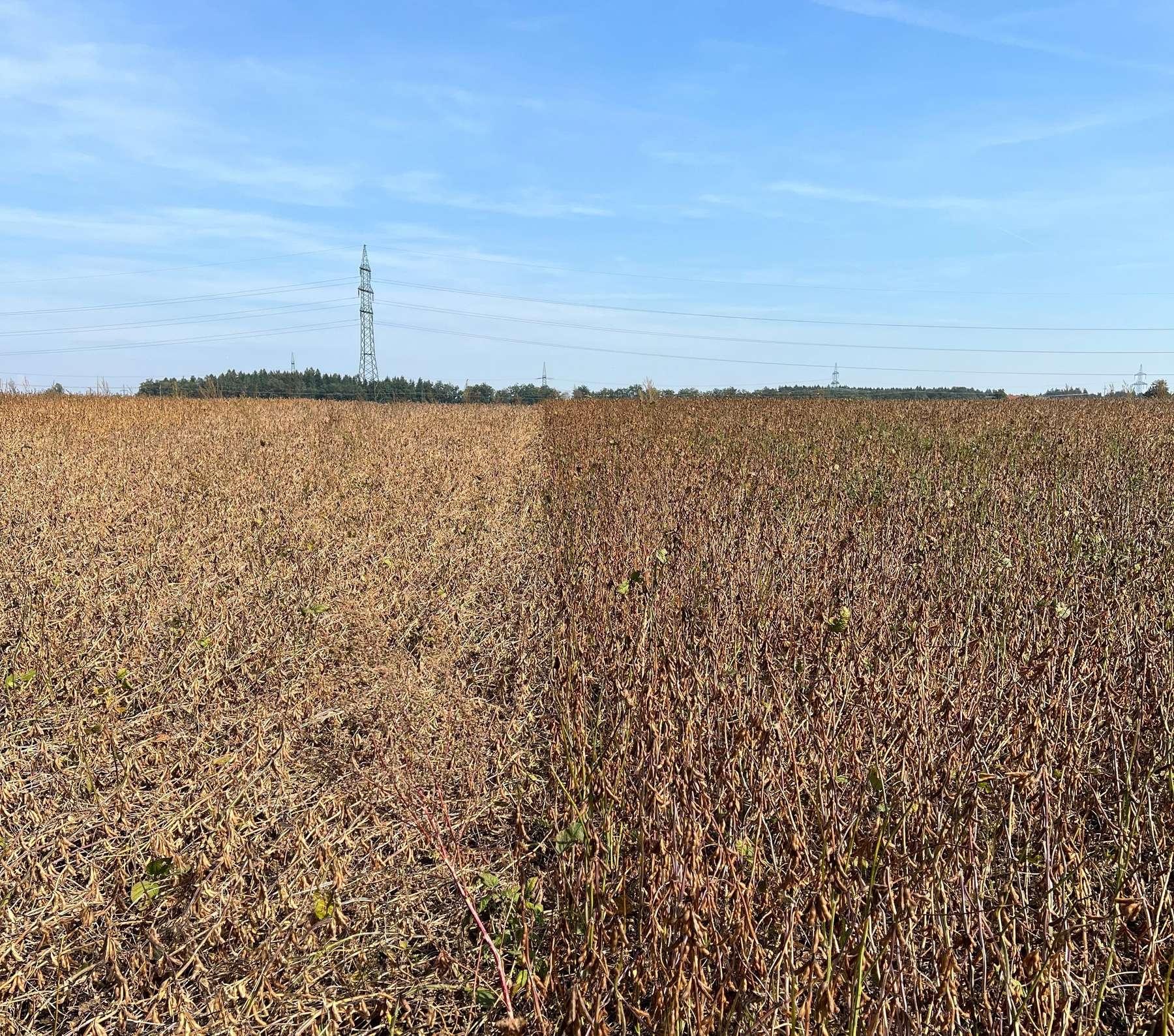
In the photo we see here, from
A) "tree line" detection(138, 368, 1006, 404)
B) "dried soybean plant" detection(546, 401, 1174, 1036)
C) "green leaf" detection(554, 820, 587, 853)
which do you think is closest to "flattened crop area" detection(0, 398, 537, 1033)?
"green leaf" detection(554, 820, 587, 853)

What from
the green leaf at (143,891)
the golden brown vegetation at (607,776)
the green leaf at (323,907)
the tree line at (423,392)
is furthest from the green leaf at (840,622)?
the tree line at (423,392)

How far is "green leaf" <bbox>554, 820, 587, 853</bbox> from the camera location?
2.35m

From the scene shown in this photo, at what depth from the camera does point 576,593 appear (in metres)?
4.91

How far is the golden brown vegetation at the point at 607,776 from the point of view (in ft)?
6.21

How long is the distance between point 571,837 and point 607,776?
1.17 ft

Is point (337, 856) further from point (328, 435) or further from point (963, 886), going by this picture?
point (328, 435)

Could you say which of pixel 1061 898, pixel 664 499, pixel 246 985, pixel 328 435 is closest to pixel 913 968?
pixel 1061 898

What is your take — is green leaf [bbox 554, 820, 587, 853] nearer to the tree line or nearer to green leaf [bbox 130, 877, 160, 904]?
green leaf [bbox 130, 877, 160, 904]

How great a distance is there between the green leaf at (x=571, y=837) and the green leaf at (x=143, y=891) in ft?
3.76

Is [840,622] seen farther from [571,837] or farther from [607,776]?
[571,837]

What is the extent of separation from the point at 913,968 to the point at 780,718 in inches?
37.8

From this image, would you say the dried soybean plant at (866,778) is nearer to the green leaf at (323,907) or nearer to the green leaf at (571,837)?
the green leaf at (571,837)

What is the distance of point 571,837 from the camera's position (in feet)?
7.90

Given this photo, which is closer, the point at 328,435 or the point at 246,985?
the point at 246,985
